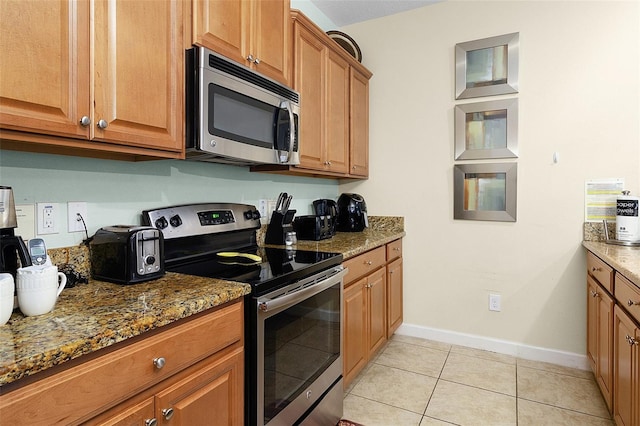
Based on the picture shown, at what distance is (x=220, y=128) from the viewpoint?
1.49m

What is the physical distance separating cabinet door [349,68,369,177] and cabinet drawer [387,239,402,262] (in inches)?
24.9

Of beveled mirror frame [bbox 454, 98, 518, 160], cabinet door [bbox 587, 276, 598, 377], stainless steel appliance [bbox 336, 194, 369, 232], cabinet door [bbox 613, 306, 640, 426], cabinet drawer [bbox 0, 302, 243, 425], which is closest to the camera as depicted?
cabinet drawer [bbox 0, 302, 243, 425]

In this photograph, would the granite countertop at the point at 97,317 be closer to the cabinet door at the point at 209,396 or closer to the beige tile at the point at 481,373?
the cabinet door at the point at 209,396

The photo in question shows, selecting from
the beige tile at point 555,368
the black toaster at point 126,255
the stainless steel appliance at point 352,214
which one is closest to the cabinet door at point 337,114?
the stainless steel appliance at point 352,214

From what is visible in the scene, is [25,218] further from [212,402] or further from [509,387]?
[509,387]

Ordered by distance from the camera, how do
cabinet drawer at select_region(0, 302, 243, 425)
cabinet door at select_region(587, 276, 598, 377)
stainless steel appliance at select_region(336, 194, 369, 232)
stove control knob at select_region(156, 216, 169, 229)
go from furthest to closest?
stainless steel appliance at select_region(336, 194, 369, 232) → cabinet door at select_region(587, 276, 598, 377) → stove control knob at select_region(156, 216, 169, 229) → cabinet drawer at select_region(0, 302, 243, 425)

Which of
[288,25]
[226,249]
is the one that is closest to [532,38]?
[288,25]

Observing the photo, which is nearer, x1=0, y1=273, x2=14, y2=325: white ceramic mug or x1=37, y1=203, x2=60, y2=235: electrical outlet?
x1=0, y1=273, x2=14, y2=325: white ceramic mug

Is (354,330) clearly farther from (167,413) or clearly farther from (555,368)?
(555,368)

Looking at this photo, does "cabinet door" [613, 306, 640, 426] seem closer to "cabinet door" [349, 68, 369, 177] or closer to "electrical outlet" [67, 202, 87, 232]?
"cabinet door" [349, 68, 369, 177]

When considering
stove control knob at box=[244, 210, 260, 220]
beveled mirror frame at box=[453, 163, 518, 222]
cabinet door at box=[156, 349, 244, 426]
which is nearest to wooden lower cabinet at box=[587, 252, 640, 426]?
beveled mirror frame at box=[453, 163, 518, 222]

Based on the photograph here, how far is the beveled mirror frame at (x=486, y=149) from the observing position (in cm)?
260

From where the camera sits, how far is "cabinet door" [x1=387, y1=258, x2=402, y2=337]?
8.83 feet

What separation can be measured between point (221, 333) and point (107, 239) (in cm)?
55
